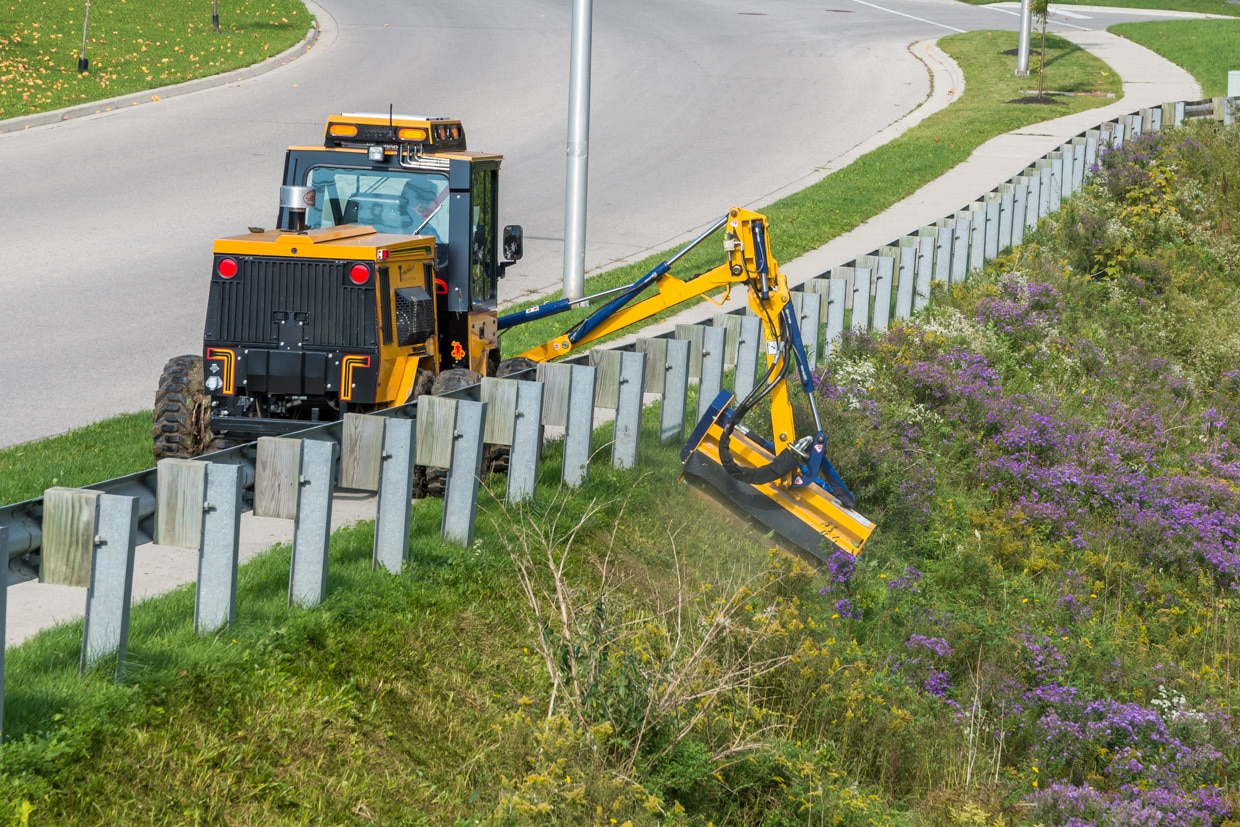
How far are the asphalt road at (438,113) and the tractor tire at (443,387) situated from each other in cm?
324

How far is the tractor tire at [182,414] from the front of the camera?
8.73m

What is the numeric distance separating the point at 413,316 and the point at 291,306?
817 mm

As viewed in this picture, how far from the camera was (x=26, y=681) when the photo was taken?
5.38 m

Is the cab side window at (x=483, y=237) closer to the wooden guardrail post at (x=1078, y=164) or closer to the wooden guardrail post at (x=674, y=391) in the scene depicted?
the wooden guardrail post at (x=674, y=391)

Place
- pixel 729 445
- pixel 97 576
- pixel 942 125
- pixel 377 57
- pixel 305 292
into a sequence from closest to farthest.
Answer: pixel 97 576 → pixel 305 292 → pixel 729 445 → pixel 942 125 → pixel 377 57

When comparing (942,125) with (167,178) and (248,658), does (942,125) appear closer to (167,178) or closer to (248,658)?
(167,178)

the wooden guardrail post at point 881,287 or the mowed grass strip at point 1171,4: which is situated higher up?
the mowed grass strip at point 1171,4

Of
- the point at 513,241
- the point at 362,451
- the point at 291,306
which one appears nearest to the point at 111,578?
the point at 362,451

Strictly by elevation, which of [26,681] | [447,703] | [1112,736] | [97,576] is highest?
[97,576]

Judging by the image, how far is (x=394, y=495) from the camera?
22.8 ft

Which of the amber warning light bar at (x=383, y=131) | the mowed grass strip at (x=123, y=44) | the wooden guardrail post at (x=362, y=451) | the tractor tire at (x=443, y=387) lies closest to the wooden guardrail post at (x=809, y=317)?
the amber warning light bar at (x=383, y=131)

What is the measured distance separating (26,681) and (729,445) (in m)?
5.10

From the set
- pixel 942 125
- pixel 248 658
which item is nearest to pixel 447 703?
pixel 248 658

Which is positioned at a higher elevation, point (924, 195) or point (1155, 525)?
point (924, 195)
